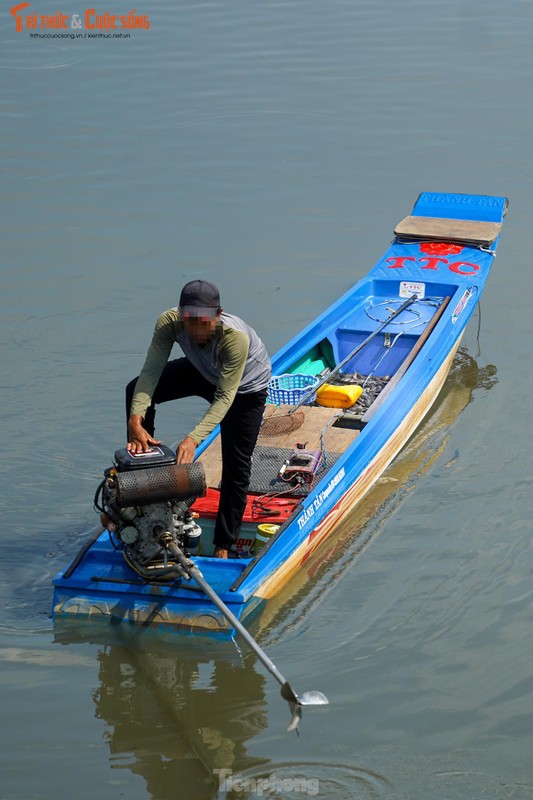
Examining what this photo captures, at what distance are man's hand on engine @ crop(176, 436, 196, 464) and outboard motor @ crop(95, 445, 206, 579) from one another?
0.03m

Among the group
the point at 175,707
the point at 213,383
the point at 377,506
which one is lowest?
the point at 175,707

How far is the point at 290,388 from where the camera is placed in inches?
327

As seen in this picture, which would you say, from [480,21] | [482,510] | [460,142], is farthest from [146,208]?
[480,21]

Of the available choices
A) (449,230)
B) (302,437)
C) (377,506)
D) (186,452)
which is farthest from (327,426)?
(449,230)

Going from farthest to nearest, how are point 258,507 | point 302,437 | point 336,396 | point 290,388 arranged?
point 290,388 → point 336,396 → point 302,437 → point 258,507

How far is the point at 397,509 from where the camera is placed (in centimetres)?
746

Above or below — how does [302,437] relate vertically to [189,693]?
above

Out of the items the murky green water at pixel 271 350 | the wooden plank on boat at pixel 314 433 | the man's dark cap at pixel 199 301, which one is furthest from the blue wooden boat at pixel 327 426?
the man's dark cap at pixel 199 301

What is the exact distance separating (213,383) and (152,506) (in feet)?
2.61

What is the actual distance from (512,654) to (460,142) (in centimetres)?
953

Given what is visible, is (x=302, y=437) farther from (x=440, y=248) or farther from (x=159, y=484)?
(x=440, y=248)

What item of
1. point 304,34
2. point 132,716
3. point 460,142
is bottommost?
point 132,716

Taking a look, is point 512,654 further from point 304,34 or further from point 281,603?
point 304,34

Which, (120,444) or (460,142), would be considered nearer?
(120,444)
